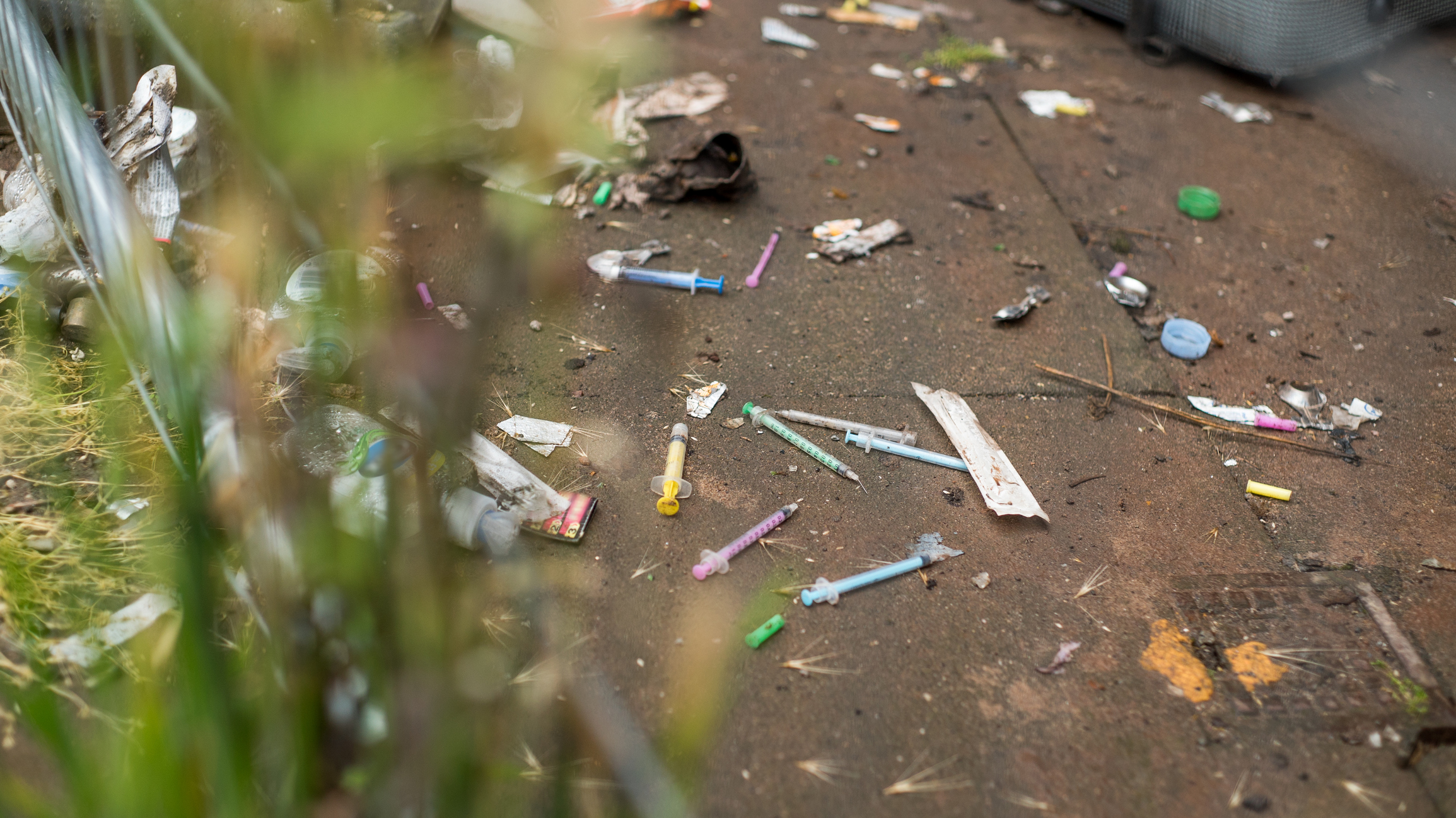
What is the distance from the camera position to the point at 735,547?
7.84ft

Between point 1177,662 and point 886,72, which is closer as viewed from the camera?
point 1177,662

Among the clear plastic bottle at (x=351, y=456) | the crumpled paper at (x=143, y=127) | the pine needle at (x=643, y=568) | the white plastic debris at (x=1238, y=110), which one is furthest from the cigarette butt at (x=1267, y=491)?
the crumpled paper at (x=143, y=127)

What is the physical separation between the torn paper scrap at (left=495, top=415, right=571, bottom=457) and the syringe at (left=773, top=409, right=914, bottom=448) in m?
0.65

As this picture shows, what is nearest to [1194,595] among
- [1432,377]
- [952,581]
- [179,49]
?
[952,581]

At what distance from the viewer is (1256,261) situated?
3670 mm

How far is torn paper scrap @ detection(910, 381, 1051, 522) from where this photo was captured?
8.41ft

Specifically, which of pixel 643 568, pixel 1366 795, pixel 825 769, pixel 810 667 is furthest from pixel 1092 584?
pixel 643 568

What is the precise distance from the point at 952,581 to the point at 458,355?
1.83 m

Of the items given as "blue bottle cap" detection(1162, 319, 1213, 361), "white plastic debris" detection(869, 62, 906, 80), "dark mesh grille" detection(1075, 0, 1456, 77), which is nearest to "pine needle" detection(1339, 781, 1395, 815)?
"blue bottle cap" detection(1162, 319, 1213, 361)

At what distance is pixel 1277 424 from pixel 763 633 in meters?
1.87

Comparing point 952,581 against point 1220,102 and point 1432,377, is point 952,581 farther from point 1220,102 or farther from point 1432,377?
point 1220,102

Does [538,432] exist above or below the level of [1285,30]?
below

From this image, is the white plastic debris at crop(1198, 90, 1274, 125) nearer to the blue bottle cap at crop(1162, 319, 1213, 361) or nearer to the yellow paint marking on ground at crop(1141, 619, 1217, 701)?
the blue bottle cap at crop(1162, 319, 1213, 361)

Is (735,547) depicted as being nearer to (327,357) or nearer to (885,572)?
(885,572)
